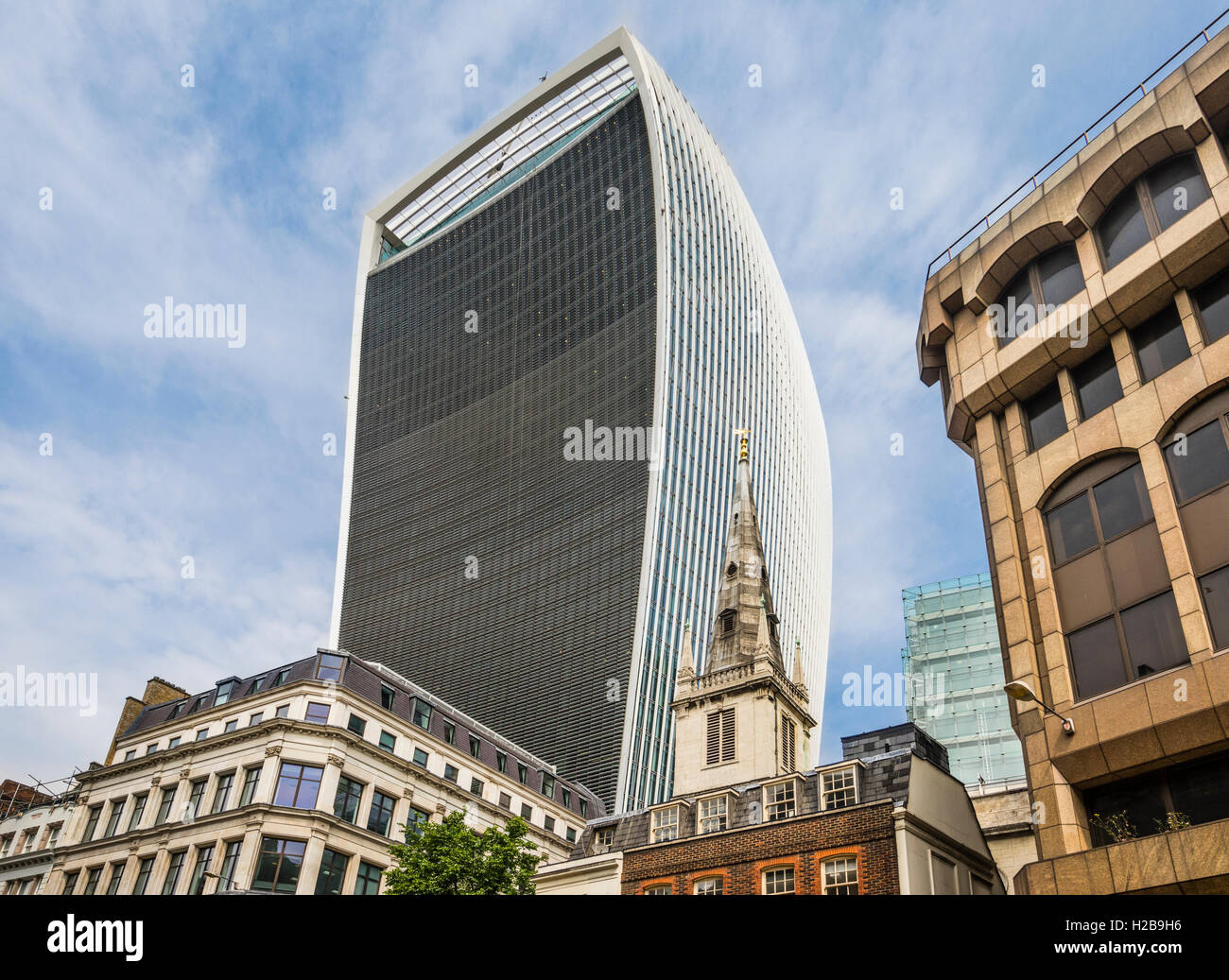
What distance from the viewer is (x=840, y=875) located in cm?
3650

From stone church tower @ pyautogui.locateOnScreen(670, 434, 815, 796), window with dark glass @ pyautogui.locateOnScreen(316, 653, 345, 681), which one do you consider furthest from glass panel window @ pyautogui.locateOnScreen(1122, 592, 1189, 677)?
window with dark glass @ pyautogui.locateOnScreen(316, 653, 345, 681)

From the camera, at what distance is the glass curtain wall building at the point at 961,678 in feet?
278

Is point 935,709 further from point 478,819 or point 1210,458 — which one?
point 1210,458

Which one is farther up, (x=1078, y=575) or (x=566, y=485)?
(x=566, y=485)

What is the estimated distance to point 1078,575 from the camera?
24438 millimetres

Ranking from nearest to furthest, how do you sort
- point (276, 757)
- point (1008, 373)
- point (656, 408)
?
point (1008, 373), point (276, 757), point (656, 408)

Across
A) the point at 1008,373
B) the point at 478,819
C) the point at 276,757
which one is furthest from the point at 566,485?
the point at 1008,373

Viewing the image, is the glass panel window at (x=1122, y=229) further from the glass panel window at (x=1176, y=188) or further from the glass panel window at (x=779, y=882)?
the glass panel window at (x=779, y=882)

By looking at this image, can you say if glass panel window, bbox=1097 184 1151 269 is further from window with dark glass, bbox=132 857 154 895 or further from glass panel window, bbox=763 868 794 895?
window with dark glass, bbox=132 857 154 895

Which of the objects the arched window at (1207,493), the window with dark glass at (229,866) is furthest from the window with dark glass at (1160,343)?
the window with dark glass at (229,866)

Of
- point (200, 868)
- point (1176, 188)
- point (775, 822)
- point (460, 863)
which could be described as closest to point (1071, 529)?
point (1176, 188)

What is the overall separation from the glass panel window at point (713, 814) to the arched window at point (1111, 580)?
22459 mm

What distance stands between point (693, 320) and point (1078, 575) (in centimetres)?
11234

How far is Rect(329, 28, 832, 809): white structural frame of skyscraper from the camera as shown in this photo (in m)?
114
